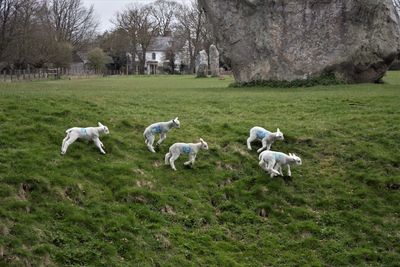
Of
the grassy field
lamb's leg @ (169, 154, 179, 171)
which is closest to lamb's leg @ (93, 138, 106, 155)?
the grassy field

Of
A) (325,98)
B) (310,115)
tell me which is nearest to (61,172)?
(310,115)

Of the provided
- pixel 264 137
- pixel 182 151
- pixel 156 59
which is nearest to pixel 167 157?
pixel 182 151

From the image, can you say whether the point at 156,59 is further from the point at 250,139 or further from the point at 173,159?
the point at 173,159

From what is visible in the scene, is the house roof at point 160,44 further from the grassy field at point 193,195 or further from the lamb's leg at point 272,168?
the lamb's leg at point 272,168

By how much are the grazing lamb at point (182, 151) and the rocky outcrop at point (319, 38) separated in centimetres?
1676

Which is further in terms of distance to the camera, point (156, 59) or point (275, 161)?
point (156, 59)

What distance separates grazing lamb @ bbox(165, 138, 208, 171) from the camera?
43.8ft

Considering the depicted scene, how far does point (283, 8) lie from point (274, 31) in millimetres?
1368

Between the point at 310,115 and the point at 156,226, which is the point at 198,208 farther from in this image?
the point at 310,115

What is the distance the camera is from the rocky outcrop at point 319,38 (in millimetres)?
28781

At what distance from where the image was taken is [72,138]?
1317cm

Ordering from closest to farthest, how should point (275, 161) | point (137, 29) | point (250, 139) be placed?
1. point (275, 161)
2. point (250, 139)
3. point (137, 29)

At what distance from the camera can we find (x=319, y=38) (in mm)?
28922

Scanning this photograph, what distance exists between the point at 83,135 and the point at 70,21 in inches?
3766
